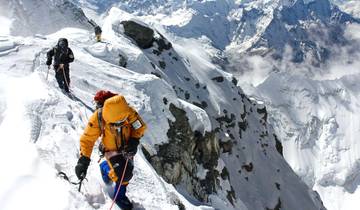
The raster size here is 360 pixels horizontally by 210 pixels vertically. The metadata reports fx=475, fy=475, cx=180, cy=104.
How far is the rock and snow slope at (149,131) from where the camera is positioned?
519 inches

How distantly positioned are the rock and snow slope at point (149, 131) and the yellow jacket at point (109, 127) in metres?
1.61

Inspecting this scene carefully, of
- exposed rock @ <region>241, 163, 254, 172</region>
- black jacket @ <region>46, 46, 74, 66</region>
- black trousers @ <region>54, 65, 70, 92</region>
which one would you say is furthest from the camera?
exposed rock @ <region>241, 163, 254, 172</region>

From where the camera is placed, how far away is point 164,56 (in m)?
58.6

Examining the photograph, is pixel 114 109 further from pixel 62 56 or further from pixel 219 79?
pixel 219 79

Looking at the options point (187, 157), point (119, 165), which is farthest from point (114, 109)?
point (187, 157)

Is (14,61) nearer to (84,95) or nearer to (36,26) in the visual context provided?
(84,95)

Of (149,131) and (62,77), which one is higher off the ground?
(62,77)

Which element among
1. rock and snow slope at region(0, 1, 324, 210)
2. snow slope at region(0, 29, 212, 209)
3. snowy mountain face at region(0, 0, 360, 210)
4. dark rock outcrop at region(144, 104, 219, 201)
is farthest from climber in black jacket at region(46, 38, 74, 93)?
dark rock outcrop at region(144, 104, 219, 201)

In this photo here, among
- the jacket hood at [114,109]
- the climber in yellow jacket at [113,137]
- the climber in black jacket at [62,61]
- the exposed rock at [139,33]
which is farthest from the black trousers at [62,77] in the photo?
the exposed rock at [139,33]

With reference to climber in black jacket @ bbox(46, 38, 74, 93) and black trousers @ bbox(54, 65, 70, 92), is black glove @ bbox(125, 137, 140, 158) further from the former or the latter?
climber in black jacket @ bbox(46, 38, 74, 93)

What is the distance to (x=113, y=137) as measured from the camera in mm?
11258

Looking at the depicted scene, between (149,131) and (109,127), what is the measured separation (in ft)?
58.3

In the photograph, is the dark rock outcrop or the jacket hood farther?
the dark rock outcrop

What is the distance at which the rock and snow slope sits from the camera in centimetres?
1317
